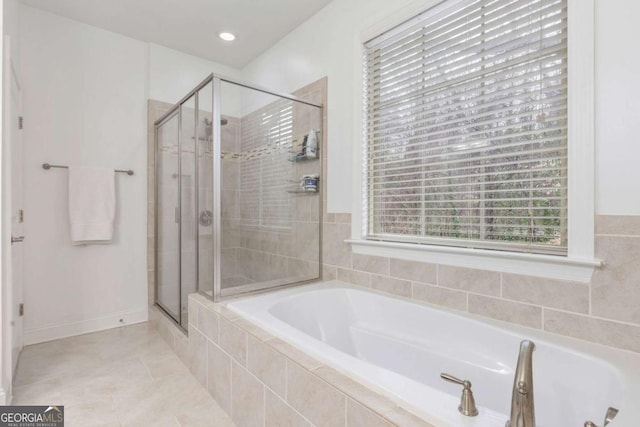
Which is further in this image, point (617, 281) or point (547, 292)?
point (547, 292)

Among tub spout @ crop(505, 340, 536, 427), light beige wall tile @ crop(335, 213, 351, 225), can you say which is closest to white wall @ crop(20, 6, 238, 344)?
light beige wall tile @ crop(335, 213, 351, 225)

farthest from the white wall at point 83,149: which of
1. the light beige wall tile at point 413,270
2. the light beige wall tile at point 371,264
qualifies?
the light beige wall tile at point 413,270

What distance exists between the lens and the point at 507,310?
60.5 inches

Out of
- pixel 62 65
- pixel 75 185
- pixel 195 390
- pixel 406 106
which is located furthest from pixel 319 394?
pixel 62 65

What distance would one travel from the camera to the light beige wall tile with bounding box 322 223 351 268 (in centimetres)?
232

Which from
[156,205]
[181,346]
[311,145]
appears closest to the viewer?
[181,346]

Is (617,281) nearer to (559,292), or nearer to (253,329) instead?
(559,292)

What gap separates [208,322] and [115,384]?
2.42 ft

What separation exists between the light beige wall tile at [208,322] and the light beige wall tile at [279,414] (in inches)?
21.9

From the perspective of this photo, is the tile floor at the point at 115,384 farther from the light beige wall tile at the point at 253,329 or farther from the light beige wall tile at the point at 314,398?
the light beige wall tile at the point at 314,398

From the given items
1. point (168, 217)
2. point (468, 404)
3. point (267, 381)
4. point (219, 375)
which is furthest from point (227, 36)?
point (468, 404)

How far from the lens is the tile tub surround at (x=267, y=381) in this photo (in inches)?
38.3

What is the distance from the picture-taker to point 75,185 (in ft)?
8.73

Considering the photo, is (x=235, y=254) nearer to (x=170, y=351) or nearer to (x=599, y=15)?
(x=170, y=351)
